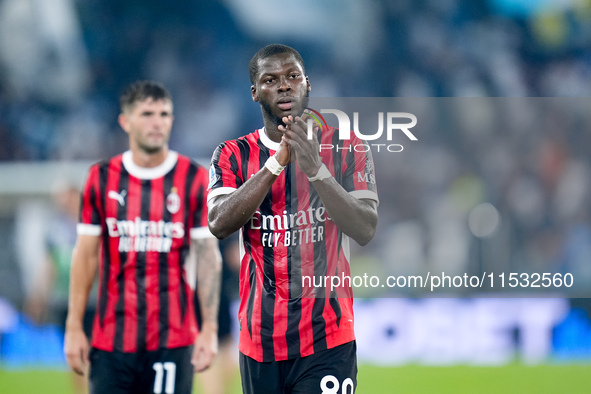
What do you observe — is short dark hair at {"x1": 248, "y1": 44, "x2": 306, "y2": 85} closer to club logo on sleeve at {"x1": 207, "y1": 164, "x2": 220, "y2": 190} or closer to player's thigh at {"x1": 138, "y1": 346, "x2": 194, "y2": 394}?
club logo on sleeve at {"x1": 207, "y1": 164, "x2": 220, "y2": 190}

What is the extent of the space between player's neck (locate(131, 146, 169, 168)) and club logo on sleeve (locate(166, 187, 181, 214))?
197 mm

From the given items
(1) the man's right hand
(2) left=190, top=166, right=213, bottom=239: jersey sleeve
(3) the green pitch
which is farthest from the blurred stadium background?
(1) the man's right hand

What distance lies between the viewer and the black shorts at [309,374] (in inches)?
93.7

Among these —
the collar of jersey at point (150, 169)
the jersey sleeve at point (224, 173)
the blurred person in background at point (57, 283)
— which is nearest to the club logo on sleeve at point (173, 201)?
the collar of jersey at point (150, 169)

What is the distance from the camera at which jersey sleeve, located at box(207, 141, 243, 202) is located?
248 cm

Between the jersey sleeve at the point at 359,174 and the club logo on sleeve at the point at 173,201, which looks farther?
the club logo on sleeve at the point at 173,201

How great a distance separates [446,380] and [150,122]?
3139 mm

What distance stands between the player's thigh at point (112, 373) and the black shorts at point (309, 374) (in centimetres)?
125

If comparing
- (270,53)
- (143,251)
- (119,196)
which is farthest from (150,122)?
(270,53)

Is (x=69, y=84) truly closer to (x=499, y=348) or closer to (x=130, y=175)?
(x=130, y=175)

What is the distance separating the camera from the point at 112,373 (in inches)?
138

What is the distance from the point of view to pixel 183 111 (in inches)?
323

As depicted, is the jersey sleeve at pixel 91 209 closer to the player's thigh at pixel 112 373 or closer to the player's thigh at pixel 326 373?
the player's thigh at pixel 112 373

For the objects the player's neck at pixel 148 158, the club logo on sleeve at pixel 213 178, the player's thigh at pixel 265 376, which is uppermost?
the player's neck at pixel 148 158
